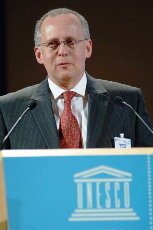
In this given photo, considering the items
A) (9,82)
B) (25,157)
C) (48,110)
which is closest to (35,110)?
(48,110)

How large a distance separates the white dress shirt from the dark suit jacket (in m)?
0.02

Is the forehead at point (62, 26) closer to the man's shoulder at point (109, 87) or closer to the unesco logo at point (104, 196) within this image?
the man's shoulder at point (109, 87)

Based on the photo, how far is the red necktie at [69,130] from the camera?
1567 millimetres

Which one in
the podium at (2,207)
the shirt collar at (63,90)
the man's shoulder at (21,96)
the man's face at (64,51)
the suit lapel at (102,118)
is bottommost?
the podium at (2,207)

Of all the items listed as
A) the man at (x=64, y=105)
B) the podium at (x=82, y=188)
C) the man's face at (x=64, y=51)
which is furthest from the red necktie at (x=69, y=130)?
the podium at (x=82, y=188)

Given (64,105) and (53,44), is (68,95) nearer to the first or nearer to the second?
(64,105)

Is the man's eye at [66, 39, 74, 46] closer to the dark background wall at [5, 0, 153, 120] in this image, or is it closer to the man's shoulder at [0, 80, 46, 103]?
the man's shoulder at [0, 80, 46, 103]

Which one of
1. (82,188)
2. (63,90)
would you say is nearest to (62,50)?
(63,90)

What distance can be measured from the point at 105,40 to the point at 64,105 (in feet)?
4.45

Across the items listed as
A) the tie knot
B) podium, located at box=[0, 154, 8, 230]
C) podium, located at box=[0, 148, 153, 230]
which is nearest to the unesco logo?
podium, located at box=[0, 148, 153, 230]

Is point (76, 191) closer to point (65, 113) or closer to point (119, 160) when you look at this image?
point (119, 160)

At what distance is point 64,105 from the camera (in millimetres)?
1635

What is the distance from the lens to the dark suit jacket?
5.18 ft

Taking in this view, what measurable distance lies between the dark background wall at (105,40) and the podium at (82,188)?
78.7 inches
